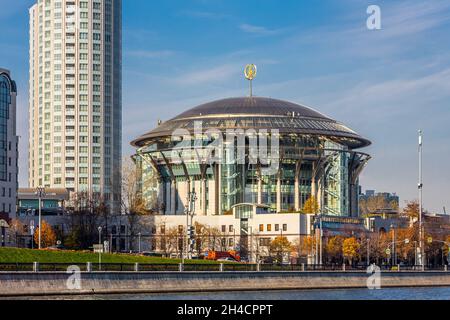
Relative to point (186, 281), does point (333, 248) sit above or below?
above

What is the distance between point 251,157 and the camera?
563 feet

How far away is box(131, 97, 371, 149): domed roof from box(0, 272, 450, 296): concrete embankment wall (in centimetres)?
7578

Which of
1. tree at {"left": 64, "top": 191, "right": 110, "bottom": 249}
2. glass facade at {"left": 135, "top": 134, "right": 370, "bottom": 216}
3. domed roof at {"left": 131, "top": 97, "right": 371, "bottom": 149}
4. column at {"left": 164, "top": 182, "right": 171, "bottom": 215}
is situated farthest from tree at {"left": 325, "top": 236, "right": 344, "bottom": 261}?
column at {"left": 164, "top": 182, "right": 171, "bottom": 215}

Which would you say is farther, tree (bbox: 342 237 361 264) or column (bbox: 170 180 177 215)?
column (bbox: 170 180 177 215)

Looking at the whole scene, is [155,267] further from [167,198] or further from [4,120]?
[167,198]

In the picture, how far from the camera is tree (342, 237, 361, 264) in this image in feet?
469

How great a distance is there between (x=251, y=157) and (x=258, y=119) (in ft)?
21.7

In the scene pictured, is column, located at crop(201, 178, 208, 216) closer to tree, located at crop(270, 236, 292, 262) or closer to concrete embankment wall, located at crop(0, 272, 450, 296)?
tree, located at crop(270, 236, 292, 262)

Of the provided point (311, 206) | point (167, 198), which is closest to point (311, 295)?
point (311, 206)
